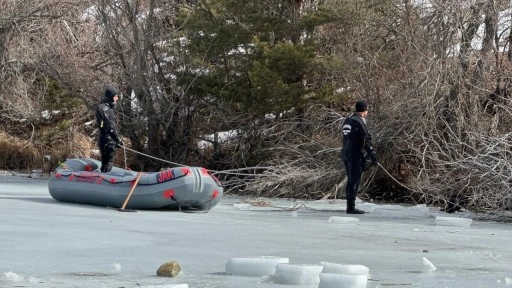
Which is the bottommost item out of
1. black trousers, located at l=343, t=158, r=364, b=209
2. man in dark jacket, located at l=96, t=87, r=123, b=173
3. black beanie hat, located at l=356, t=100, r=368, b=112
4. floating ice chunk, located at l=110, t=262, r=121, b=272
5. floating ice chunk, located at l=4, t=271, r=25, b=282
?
floating ice chunk, located at l=4, t=271, r=25, b=282

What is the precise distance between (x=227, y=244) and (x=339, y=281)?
3.34 metres

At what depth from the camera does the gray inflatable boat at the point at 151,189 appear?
14.3 meters

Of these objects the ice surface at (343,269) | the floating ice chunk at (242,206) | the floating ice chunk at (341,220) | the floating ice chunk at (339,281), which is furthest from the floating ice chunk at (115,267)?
the floating ice chunk at (242,206)

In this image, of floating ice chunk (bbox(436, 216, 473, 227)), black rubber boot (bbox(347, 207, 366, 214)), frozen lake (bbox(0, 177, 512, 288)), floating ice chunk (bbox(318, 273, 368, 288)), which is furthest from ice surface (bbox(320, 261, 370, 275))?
black rubber boot (bbox(347, 207, 366, 214))

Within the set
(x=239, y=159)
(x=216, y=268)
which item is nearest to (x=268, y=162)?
(x=239, y=159)

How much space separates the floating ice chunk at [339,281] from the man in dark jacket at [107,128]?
9854 millimetres

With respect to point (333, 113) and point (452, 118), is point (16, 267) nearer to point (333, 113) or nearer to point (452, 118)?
point (452, 118)

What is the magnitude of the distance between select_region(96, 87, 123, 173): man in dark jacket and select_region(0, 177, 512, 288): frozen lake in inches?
58.5

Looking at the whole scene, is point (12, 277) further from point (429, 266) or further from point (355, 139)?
point (355, 139)

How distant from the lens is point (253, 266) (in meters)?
7.89

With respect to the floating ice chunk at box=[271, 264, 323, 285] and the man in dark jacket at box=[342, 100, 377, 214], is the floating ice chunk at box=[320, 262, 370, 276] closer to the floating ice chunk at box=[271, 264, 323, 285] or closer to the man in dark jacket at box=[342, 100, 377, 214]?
the floating ice chunk at box=[271, 264, 323, 285]

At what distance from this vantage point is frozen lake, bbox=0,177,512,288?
25.8 ft

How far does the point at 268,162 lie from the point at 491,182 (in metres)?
5.60

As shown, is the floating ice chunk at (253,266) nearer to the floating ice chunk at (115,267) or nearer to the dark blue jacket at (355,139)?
the floating ice chunk at (115,267)
